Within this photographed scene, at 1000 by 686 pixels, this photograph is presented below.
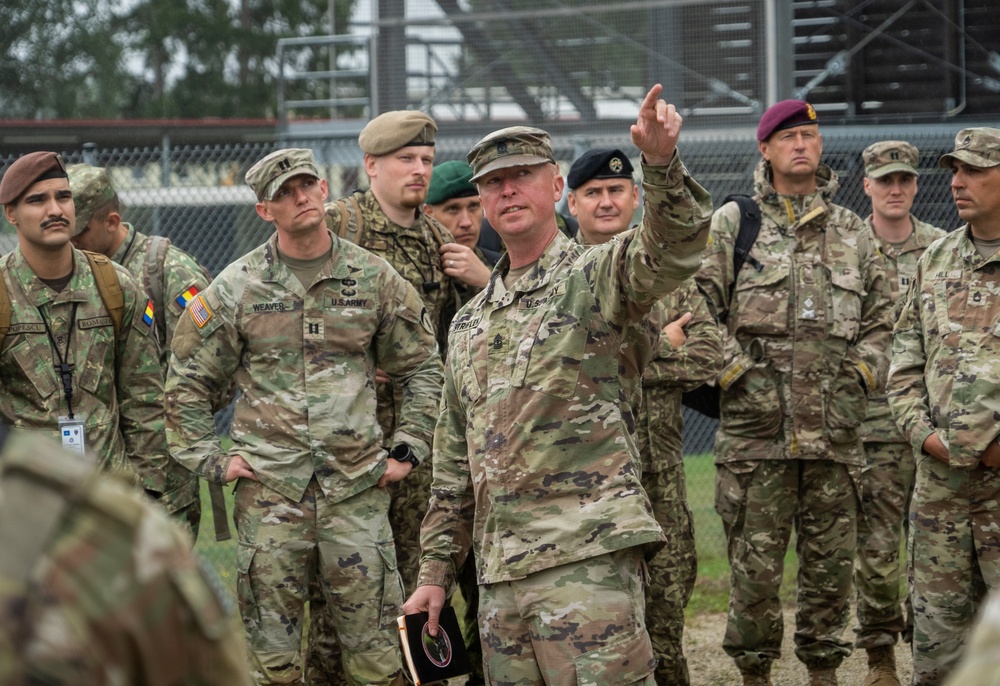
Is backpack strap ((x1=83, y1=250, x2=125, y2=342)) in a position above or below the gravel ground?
above

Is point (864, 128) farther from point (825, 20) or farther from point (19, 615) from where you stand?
point (19, 615)

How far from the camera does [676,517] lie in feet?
19.7

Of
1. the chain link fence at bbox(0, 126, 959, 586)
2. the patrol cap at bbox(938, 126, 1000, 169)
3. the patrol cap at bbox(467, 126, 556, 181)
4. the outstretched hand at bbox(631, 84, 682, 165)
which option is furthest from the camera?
the chain link fence at bbox(0, 126, 959, 586)

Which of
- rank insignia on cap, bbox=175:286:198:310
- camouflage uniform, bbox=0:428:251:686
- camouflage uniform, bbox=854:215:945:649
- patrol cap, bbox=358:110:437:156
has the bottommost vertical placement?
camouflage uniform, bbox=854:215:945:649

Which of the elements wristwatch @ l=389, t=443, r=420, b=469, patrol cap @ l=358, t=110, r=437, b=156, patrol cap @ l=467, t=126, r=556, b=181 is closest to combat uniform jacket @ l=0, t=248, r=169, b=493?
wristwatch @ l=389, t=443, r=420, b=469

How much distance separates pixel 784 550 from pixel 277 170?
2875mm

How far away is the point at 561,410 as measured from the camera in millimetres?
3930

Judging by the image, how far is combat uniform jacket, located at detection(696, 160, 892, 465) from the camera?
19.8 ft

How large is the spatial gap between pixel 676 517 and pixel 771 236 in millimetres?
1383

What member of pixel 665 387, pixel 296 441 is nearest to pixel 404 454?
pixel 296 441

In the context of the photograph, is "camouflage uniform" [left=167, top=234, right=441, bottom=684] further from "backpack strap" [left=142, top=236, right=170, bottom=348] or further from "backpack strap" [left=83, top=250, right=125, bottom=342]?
"backpack strap" [left=142, top=236, right=170, bottom=348]

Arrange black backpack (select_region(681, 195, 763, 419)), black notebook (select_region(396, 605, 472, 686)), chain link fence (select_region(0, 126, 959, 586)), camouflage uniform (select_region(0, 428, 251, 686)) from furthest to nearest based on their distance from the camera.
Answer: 1. chain link fence (select_region(0, 126, 959, 586))
2. black backpack (select_region(681, 195, 763, 419))
3. black notebook (select_region(396, 605, 472, 686))
4. camouflage uniform (select_region(0, 428, 251, 686))

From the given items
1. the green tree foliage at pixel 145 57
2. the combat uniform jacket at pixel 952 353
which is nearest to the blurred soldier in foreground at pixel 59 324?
the combat uniform jacket at pixel 952 353

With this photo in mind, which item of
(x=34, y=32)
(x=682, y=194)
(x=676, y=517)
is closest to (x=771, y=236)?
(x=676, y=517)
